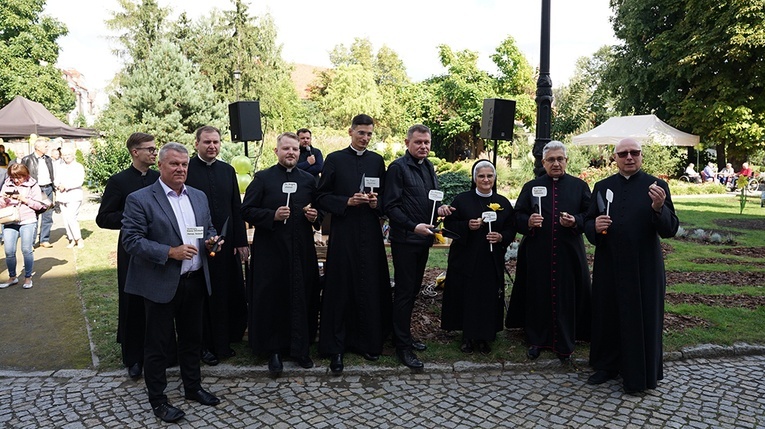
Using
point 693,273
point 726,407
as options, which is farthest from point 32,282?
point 693,273

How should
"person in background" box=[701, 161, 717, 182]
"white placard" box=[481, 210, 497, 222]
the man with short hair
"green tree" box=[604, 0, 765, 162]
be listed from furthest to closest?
"person in background" box=[701, 161, 717, 182] → "green tree" box=[604, 0, 765, 162] → the man with short hair → "white placard" box=[481, 210, 497, 222]

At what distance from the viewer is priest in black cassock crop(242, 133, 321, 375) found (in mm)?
5227

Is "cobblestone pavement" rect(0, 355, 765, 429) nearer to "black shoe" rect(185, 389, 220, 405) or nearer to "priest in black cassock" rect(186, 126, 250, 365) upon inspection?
"black shoe" rect(185, 389, 220, 405)

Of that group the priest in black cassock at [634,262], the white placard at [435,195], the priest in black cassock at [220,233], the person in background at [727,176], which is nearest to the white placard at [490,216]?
the white placard at [435,195]

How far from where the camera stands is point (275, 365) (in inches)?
201

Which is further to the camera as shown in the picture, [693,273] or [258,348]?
[693,273]

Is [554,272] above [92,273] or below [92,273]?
above

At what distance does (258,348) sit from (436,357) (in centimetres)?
177

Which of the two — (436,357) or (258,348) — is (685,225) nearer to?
(436,357)

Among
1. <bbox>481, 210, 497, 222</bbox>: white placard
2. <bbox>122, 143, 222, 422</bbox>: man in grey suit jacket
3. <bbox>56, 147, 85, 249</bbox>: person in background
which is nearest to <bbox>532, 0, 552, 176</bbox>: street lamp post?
<bbox>481, 210, 497, 222</bbox>: white placard

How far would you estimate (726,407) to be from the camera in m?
4.47

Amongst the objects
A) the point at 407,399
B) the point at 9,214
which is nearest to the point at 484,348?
the point at 407,399

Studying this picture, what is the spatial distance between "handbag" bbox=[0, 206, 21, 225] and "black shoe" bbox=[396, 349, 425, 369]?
247 inches

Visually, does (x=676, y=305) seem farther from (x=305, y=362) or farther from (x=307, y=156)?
(x=307, y=156)
